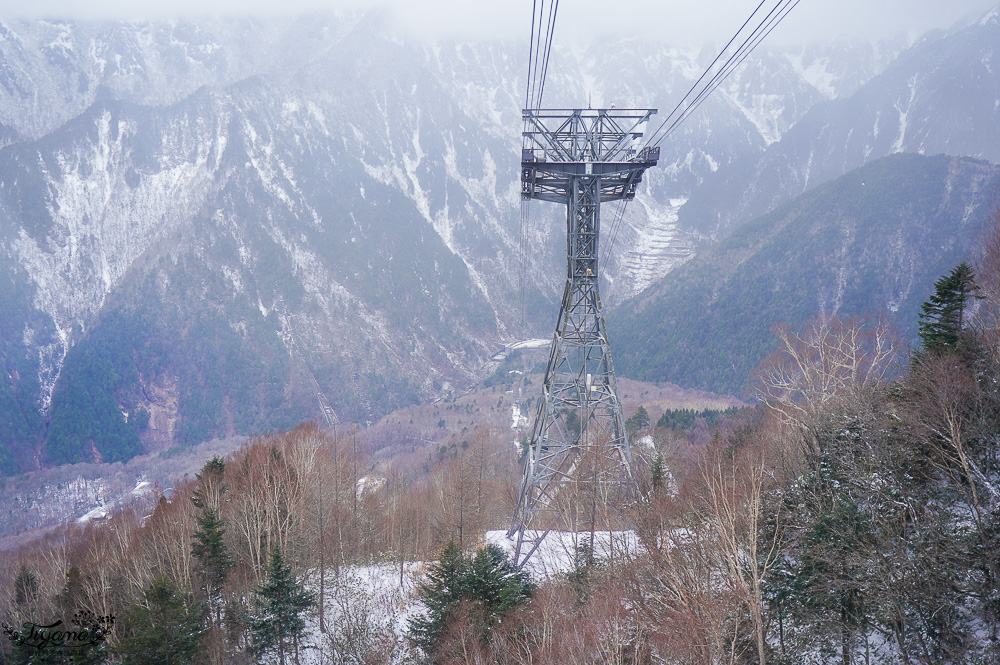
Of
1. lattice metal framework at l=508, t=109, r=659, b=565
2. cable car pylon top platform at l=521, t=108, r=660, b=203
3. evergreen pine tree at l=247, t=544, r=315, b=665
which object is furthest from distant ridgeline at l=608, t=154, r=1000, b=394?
evergreen pine tree at l=247, t=544, r=315, b=665

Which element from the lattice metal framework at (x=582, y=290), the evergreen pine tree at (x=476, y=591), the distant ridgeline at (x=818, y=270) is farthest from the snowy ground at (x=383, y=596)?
the distant ridgeline at (x=818, y=270)

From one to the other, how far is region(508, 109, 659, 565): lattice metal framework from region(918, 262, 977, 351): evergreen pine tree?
11396 millimetres

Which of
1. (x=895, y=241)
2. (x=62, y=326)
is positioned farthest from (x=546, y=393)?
(x=62, y=326)

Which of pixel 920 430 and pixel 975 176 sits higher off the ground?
pixel 975 176

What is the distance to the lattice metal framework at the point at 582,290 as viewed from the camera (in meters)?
18.9

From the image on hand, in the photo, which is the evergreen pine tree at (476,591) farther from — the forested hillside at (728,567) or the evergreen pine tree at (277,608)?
the evergreen pine tree at (277,608)

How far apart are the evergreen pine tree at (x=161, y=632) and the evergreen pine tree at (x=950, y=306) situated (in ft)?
89.6

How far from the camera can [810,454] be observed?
1880 cm

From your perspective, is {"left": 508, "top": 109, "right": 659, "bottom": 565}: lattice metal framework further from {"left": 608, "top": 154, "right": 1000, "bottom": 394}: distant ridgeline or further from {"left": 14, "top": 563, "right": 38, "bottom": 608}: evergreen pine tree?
{"left": 608, "top": 154, "right": 1000, "bottom": 394}: distant ridgeline

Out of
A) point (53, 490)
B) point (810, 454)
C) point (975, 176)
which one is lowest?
point (53, 490)

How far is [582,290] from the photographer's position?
19766 millimetres

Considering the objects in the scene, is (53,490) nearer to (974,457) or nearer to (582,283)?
(582,283)

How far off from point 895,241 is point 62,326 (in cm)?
26597

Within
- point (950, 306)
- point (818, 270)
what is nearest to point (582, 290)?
point (950, 306)
